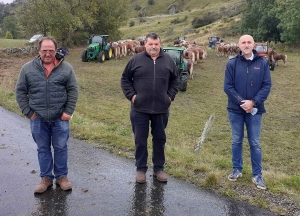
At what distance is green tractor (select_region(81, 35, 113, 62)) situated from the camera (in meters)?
26.5

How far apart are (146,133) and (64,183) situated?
127cm

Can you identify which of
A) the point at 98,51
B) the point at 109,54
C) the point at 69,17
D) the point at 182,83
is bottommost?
the point at 182,83

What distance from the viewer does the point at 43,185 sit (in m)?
4.54

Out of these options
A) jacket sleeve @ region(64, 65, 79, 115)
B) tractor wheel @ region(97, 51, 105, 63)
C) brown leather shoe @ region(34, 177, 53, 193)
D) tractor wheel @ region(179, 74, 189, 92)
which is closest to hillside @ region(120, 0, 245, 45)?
tractor wheel @ region(97, 51, 105, 63)

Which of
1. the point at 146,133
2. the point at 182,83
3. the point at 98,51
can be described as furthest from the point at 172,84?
the point at 98,51

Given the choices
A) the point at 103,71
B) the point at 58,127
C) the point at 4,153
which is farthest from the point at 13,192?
the point at 103,71

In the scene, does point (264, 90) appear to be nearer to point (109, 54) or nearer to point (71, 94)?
point (71, 94)

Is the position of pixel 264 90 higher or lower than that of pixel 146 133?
higher

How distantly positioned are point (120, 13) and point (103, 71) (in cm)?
2156

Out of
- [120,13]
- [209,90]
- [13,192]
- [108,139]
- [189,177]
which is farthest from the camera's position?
[120,13]

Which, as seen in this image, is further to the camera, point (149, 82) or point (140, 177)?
point (140, 177)

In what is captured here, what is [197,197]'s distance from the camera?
4547mm

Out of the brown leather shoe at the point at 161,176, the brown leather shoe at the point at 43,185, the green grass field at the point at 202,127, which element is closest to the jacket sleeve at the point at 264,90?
the green grass field at the point at 202,127

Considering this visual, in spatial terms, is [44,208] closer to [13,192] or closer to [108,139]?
[13,192]
